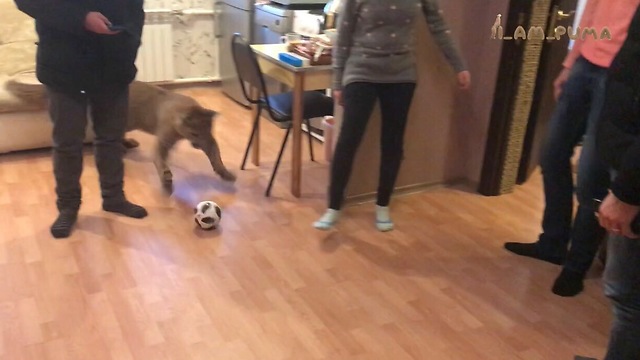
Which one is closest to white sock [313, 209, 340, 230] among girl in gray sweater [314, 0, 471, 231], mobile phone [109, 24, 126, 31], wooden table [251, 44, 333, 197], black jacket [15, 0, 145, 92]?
girl in gray sweater [314, 0, 471, 231]

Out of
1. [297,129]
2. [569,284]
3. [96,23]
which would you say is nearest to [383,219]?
[297,129]

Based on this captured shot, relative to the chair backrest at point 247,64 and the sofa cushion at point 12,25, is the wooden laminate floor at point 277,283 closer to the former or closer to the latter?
the chair backrest at point 247,64

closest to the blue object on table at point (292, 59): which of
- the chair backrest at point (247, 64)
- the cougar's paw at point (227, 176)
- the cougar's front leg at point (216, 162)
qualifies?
the chair backrest at point (247, 64)

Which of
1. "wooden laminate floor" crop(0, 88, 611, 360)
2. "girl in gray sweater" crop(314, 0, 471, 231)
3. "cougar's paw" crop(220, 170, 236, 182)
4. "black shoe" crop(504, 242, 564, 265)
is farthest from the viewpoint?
"cougar's paw" crop(220, 170, 236, 182)

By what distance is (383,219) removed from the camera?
2.76 meters

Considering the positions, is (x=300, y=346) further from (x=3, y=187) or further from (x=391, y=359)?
(x=3, y=187)

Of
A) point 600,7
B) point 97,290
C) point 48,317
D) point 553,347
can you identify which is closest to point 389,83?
point 600,7

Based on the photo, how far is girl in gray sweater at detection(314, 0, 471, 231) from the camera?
2.40 metres

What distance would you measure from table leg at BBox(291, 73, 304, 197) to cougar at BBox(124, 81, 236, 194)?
36cm

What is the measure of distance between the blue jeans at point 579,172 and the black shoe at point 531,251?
0.7 inches

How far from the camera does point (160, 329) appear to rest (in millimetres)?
2002

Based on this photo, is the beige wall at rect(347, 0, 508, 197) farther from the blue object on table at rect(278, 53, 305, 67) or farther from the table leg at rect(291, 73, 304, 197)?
the blue object on table at rect(278, 53, 305, 67)

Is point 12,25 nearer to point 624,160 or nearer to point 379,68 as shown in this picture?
point 379,68

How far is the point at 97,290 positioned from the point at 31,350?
1.17ft
